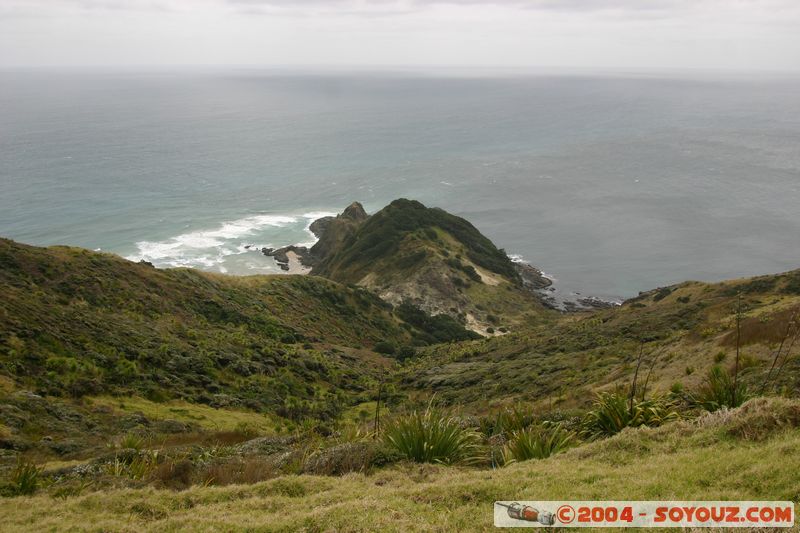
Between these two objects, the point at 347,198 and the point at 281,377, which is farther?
the point at 347,198

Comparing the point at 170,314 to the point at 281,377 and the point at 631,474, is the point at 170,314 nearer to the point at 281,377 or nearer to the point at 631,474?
the point at 281,377

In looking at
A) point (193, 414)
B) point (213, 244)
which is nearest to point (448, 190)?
point (213, 244)

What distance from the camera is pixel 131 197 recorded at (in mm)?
104438

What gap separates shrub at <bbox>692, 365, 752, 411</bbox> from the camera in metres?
10.6

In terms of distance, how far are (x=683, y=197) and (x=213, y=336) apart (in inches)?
3969

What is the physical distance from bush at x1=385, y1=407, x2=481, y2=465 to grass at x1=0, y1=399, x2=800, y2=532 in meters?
0.45

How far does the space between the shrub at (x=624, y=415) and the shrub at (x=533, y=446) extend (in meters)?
0.83

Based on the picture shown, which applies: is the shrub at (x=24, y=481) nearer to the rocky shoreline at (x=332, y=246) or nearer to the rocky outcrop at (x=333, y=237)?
the rocky shoreline at (x=332, y=246)

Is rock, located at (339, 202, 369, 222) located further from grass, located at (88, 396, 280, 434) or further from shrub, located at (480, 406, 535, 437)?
shrub, located at (480, 406, 535, 437)

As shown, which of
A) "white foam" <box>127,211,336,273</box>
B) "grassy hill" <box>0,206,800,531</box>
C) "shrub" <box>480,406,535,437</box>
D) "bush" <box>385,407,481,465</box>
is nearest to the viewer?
"grassy hill" <box>0,206,800,531</box>

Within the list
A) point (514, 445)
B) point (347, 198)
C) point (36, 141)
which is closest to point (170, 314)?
point (514, 445)

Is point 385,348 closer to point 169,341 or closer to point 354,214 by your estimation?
point 169,341

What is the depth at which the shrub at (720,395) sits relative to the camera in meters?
10.6

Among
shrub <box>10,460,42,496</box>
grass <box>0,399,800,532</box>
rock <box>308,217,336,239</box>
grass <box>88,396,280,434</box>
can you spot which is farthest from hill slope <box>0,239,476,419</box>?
rock <box>308,217,336,239</box>
